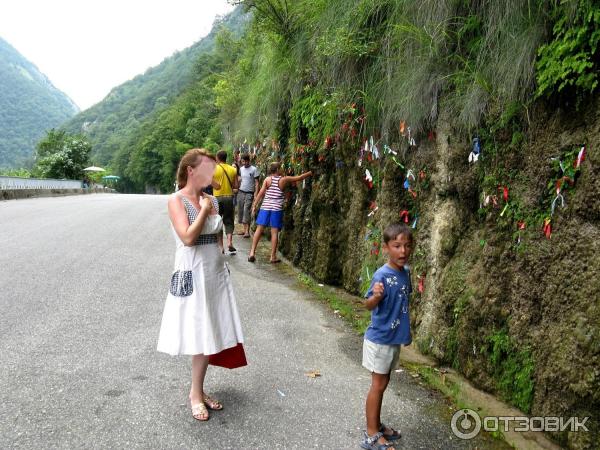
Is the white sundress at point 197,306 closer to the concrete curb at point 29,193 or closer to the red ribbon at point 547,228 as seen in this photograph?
the red ribbon at point 547,228

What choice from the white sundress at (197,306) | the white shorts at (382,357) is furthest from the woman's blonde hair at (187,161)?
the white shorts at (382,357)

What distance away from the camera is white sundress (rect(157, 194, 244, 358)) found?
3.44 metres

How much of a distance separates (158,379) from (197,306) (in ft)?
3.39

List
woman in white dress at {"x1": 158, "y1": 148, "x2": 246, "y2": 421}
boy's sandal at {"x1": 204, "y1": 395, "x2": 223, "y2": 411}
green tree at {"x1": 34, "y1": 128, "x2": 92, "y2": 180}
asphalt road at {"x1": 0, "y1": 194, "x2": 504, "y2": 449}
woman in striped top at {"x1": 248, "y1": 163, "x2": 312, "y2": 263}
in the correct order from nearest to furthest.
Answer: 1. asphalt road at {"x1": 0, "y1": 194, "x2": 504, "y2": 449}
2. woman in white dress at {"x1": 158, "y1": 148, "x2": 246, "y2": 421}
3. boy's sandal at {"x1": 204, "y1": 395, "x2": 223, "y2": 411}
4. woman in striped top at {"x1": 248, "y1": 163, "x2": 312, "y2": 263}
5. green tree at {"x1": 34, "y1": 128, "x2": 92, "y2": 180}

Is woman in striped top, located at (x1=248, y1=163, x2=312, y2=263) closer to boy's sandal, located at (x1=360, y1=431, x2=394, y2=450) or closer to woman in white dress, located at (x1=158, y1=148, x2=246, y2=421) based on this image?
woman in white dress, located at (x1=158, y1=148, x2=246, y2=421)

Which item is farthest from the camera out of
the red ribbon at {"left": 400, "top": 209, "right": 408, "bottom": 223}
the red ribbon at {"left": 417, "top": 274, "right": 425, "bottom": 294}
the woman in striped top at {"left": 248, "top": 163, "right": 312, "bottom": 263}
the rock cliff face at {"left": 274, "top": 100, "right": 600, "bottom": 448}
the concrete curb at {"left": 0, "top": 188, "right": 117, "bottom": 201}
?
the concrete curb at {"left": 0, "top": 188, "right": 117, "bottom": 201}

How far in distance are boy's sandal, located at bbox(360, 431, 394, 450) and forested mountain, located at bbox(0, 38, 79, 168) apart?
136 m

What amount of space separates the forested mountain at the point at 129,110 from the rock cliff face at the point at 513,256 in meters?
88.6

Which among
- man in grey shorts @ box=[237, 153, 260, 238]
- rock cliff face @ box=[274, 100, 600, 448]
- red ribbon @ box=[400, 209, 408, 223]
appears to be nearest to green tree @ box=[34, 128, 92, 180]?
man in grey shorts @ box=[237, 153, 260, 238]

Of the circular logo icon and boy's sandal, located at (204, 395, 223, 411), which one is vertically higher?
the circular logo icon

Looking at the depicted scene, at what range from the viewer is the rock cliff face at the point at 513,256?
2.98m

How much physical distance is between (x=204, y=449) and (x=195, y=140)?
186 feet

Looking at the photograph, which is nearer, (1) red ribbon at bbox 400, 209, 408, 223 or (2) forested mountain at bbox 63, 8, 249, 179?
(1) red ribbon at bbox 400, 209, 408, 223

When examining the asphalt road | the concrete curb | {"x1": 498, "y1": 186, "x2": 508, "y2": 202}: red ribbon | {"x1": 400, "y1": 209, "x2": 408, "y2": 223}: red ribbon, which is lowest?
the concrete curb
